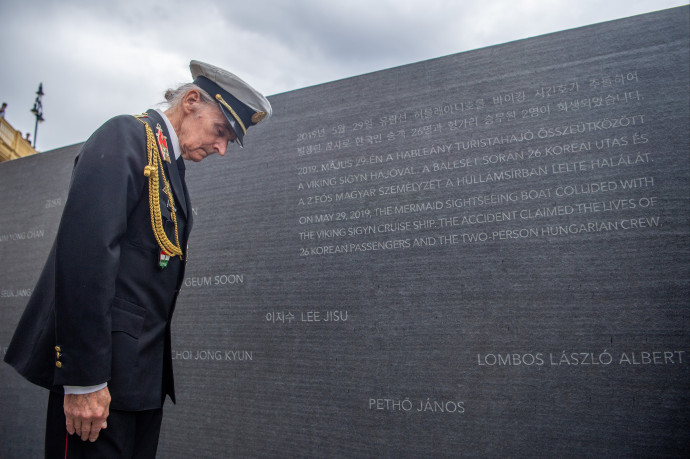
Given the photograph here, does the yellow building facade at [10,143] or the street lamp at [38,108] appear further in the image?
the street lamp at [38,108]

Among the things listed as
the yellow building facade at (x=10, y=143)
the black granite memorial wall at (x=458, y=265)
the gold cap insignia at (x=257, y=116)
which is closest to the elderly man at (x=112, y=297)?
the gold cap insignia at (x=257, y=116)

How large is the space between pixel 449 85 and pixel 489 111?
0.24 metres

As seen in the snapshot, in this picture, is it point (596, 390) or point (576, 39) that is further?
point (576, 39)

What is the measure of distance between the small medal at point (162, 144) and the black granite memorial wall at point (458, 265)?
1000mm

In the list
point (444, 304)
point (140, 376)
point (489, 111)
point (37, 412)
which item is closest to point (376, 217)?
point (444, 304)

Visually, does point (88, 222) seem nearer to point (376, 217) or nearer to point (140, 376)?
point (140, 376)

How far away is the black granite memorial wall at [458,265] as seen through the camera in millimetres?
1662

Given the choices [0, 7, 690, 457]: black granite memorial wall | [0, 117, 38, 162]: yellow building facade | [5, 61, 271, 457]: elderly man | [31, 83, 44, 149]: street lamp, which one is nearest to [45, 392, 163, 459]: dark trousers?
[5, 61, 271, 457]: elderly man

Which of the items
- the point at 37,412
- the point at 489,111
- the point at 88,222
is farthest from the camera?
the point at 37,412

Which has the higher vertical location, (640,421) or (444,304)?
(444,304)

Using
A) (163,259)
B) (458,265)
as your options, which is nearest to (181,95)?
(163,259)

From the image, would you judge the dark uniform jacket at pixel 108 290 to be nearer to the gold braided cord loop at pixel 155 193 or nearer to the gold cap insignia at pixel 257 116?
the gold braided cord loop at pixel 155 193

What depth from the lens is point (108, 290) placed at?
1.01m

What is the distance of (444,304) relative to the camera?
1.89 meters
